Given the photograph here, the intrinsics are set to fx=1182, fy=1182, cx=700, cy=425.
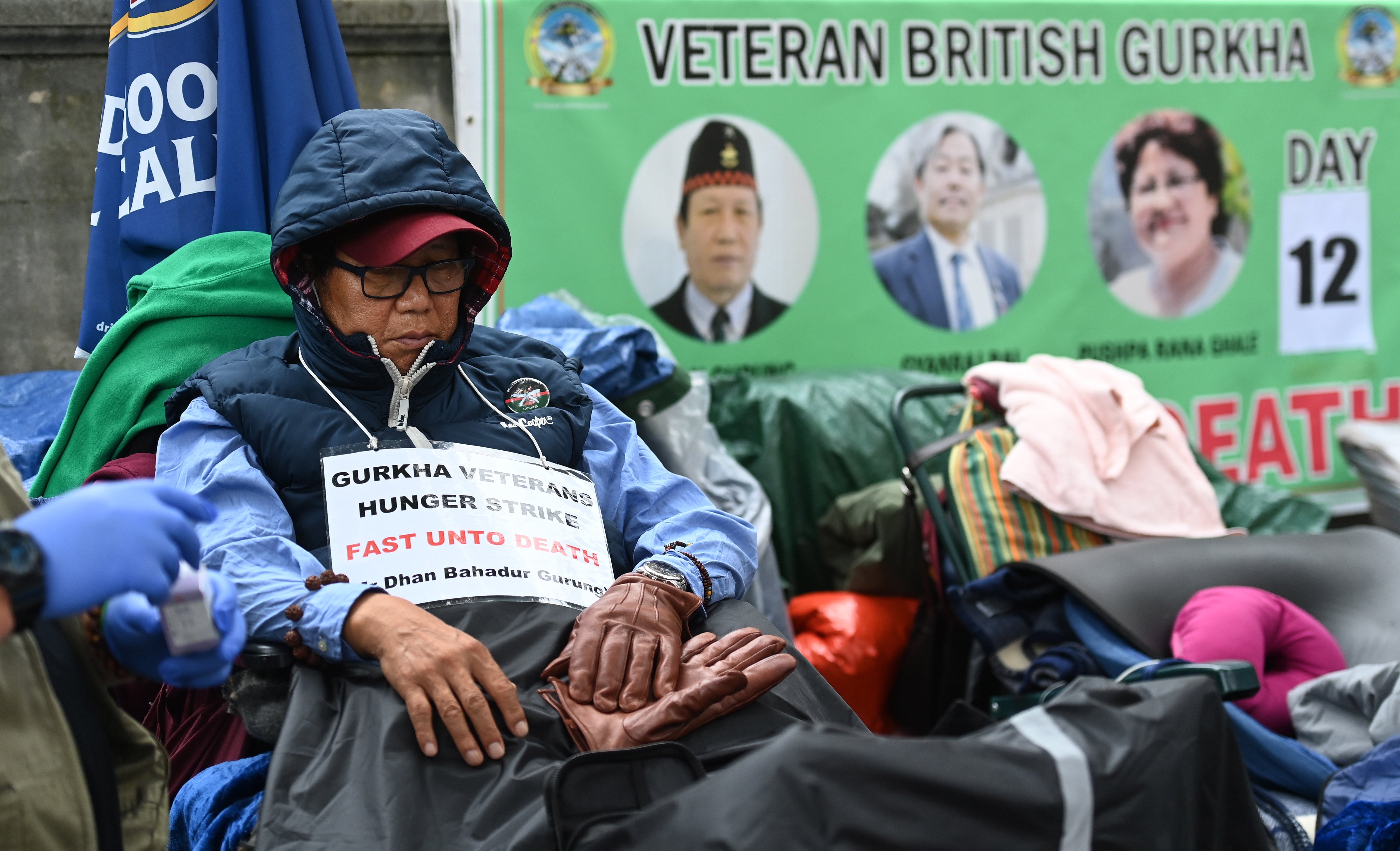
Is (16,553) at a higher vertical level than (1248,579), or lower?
higher

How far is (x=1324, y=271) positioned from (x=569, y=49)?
3.16 metres

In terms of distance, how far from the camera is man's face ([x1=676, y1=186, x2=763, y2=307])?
163 inches

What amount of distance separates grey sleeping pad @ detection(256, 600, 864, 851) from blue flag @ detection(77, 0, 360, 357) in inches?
54.3

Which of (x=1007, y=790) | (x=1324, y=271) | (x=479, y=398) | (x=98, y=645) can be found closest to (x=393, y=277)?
(x=479, y=398)

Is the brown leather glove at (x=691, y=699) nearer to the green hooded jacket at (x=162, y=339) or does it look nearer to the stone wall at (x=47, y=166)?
the green hooded jacket at (x=162, y=339)

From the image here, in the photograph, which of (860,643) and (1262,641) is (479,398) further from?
(1262,641)

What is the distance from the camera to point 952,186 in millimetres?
4363

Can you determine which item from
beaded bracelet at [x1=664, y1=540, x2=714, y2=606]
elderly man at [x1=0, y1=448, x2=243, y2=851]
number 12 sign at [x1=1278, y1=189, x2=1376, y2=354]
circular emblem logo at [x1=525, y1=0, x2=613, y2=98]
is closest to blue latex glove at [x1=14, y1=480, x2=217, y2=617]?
elderly man at [x1=0, y1=448, x2=243, y2=851]

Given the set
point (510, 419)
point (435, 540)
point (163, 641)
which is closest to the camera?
point (163, 641)

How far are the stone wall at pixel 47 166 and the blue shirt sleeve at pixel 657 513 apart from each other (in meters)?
2.04

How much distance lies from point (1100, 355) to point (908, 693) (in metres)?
1.83

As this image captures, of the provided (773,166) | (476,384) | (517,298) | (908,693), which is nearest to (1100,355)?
(773,166)

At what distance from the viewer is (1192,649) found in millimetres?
2732

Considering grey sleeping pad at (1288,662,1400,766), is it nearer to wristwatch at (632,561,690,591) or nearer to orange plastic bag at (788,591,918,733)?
orange plastic bag at (788,591,918,733)
